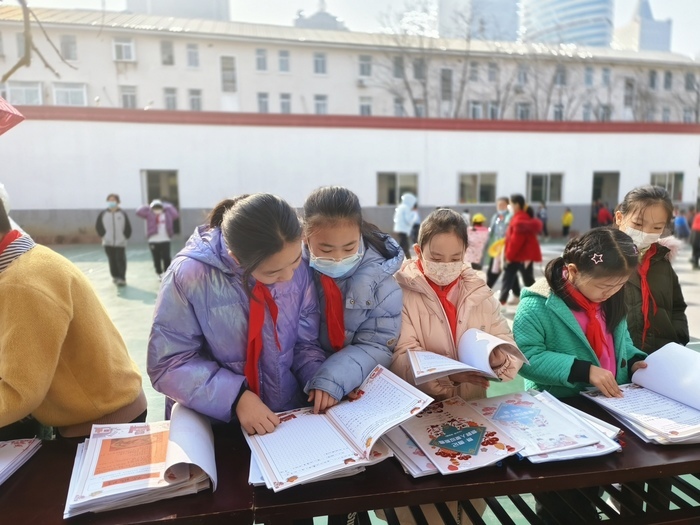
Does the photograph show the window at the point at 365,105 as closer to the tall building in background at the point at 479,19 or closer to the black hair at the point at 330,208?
the tall building in background at the point at 479,19

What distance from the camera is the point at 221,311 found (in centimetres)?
121

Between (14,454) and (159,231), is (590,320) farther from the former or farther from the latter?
(159,231)

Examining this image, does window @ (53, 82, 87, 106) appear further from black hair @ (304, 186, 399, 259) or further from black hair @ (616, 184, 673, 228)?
black hair @ (616, 184, 673, 228)

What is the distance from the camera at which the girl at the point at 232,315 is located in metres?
1.13

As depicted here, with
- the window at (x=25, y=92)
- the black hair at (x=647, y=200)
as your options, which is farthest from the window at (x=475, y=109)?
the black hair at (x=647, y=200)

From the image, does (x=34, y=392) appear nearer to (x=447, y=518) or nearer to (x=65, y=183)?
(x=447, y=518)

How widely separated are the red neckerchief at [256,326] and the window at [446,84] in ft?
77.6

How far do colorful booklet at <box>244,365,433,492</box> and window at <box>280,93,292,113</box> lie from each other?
2141cm

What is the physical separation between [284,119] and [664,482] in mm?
11770

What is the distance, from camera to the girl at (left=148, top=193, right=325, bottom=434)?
1130 mm

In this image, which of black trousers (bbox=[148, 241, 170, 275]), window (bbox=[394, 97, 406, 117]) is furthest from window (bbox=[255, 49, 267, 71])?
black trousers (bbox=[148, 241, 170, 275])

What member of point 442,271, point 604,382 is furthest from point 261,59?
point 604,382

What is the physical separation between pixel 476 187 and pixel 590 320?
488 inches

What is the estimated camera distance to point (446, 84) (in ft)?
75.9
